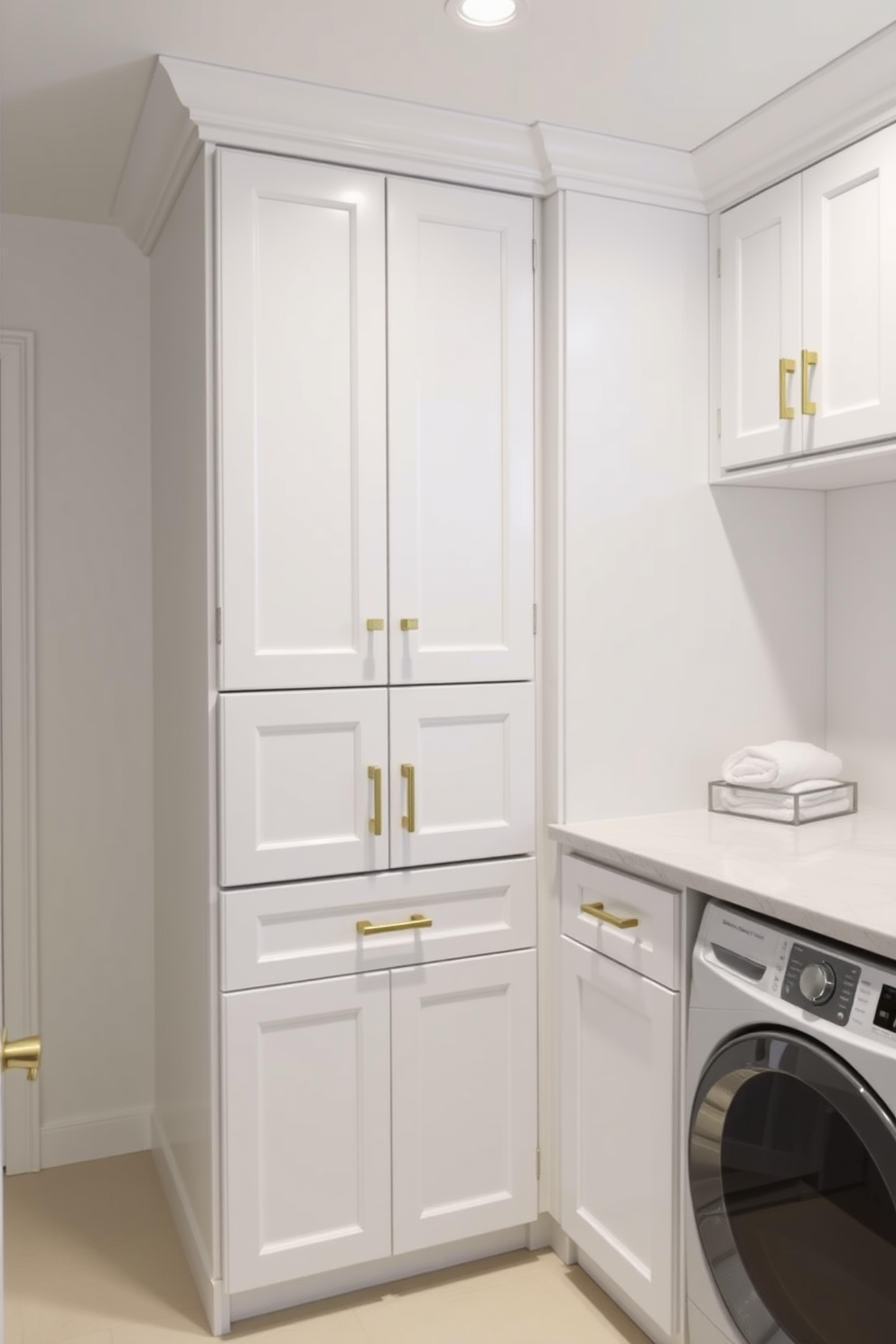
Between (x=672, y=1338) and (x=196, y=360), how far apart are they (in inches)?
80.0

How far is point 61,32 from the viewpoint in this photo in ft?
6.02

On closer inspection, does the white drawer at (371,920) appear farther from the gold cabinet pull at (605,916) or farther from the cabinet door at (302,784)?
the gold cabinet pull at (605,916)

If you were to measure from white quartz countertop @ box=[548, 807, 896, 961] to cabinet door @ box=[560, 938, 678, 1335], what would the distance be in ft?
0.78

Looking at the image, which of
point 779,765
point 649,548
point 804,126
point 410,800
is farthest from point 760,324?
point 410,800

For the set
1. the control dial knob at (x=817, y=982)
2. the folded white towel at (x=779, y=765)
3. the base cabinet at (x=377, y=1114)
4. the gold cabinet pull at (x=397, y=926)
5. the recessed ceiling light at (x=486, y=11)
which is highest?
the recessed ceiling light at (x=486, y=11)

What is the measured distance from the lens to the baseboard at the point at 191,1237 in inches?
81.5

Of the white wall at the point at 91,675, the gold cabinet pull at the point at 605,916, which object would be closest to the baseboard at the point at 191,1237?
the white wall at the point at 91,675

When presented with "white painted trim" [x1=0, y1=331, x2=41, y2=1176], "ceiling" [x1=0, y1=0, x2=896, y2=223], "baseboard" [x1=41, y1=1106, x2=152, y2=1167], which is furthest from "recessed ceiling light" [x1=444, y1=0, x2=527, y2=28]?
"baseboard" [x1=41, y1=1106, x2=152, y2=1167]

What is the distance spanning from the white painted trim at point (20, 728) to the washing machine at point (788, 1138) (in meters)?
1.71

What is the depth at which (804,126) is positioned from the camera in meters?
2.05

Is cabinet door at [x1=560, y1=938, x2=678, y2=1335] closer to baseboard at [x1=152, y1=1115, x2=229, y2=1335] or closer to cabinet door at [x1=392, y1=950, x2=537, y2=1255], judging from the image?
cabinet door at [x1=392, y1=950, x2=537, y2=1255]

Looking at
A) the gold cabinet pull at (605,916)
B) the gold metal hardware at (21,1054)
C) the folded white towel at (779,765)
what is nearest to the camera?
the gold metal hardware at (21,1054)

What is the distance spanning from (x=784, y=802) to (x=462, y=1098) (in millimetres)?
912

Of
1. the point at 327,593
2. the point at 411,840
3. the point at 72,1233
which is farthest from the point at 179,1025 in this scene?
the point at 327,593
